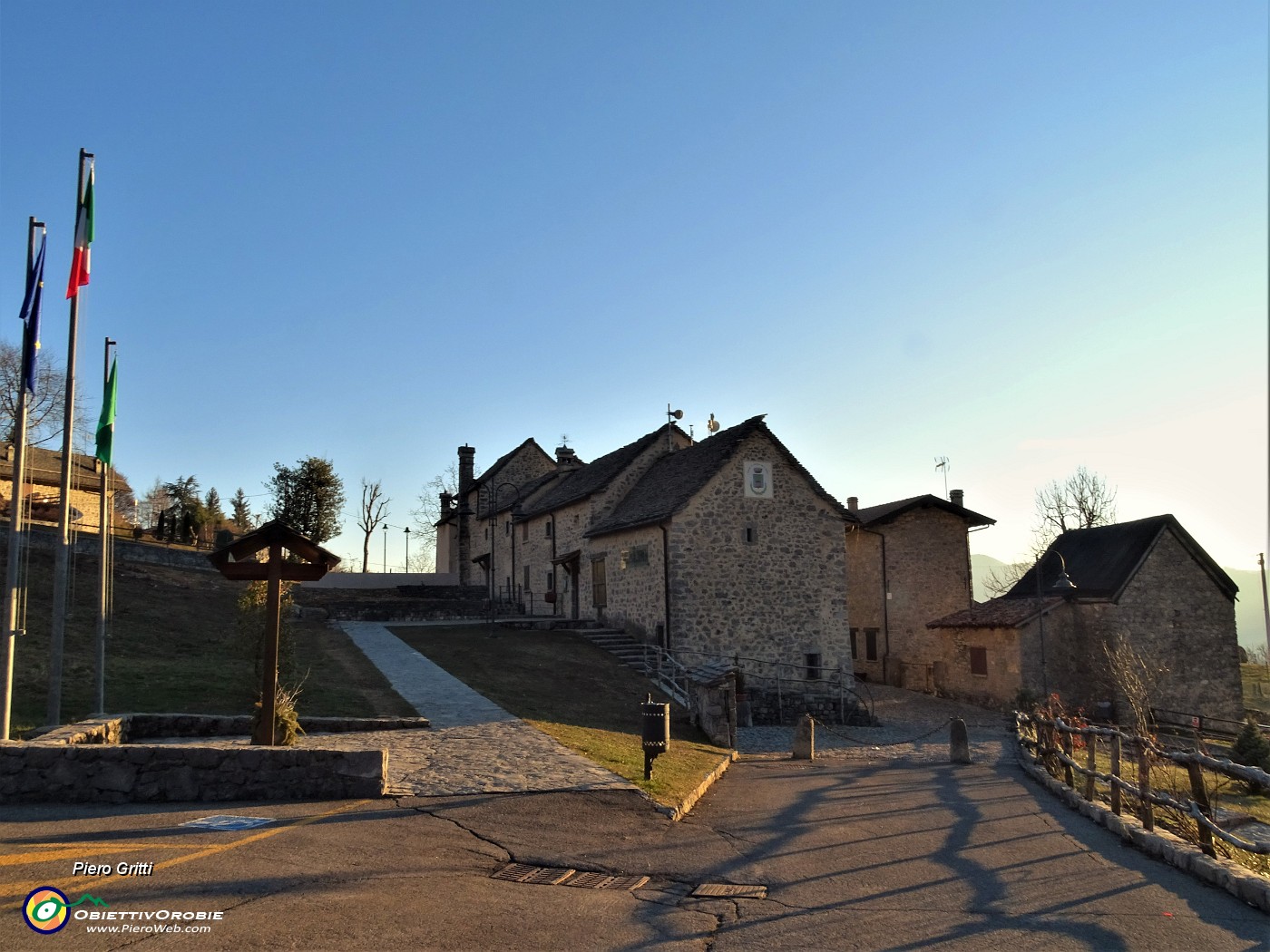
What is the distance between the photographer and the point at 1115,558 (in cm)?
3200

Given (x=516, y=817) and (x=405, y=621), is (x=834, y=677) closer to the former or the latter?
(x=405, y=621)

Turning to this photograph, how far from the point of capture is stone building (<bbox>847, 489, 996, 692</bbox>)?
35875 millimetres

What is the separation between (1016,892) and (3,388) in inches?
2078

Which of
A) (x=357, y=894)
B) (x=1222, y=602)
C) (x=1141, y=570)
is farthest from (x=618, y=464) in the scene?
(x=357, y=894)

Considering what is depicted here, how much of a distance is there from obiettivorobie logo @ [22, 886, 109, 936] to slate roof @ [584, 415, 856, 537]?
21739mm

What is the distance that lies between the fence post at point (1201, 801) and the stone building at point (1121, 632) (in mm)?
20286

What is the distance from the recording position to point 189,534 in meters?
44.2

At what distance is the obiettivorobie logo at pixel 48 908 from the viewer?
5.68 metres

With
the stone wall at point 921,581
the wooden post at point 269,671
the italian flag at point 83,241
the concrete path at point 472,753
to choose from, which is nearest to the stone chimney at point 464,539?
the stone wall at point 921,581

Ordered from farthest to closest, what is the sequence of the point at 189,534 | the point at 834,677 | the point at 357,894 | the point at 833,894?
the point at 189,534 < the point at 834,677 < the point at 833,894 < the point at 357,894

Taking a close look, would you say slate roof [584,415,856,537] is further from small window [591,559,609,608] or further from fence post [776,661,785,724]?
fence post [776,661,785,724]

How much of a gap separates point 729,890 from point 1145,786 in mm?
5695

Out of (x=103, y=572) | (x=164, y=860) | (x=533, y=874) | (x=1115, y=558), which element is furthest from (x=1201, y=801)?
(x=1115, y=558)

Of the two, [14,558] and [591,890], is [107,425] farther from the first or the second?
[591,890]
